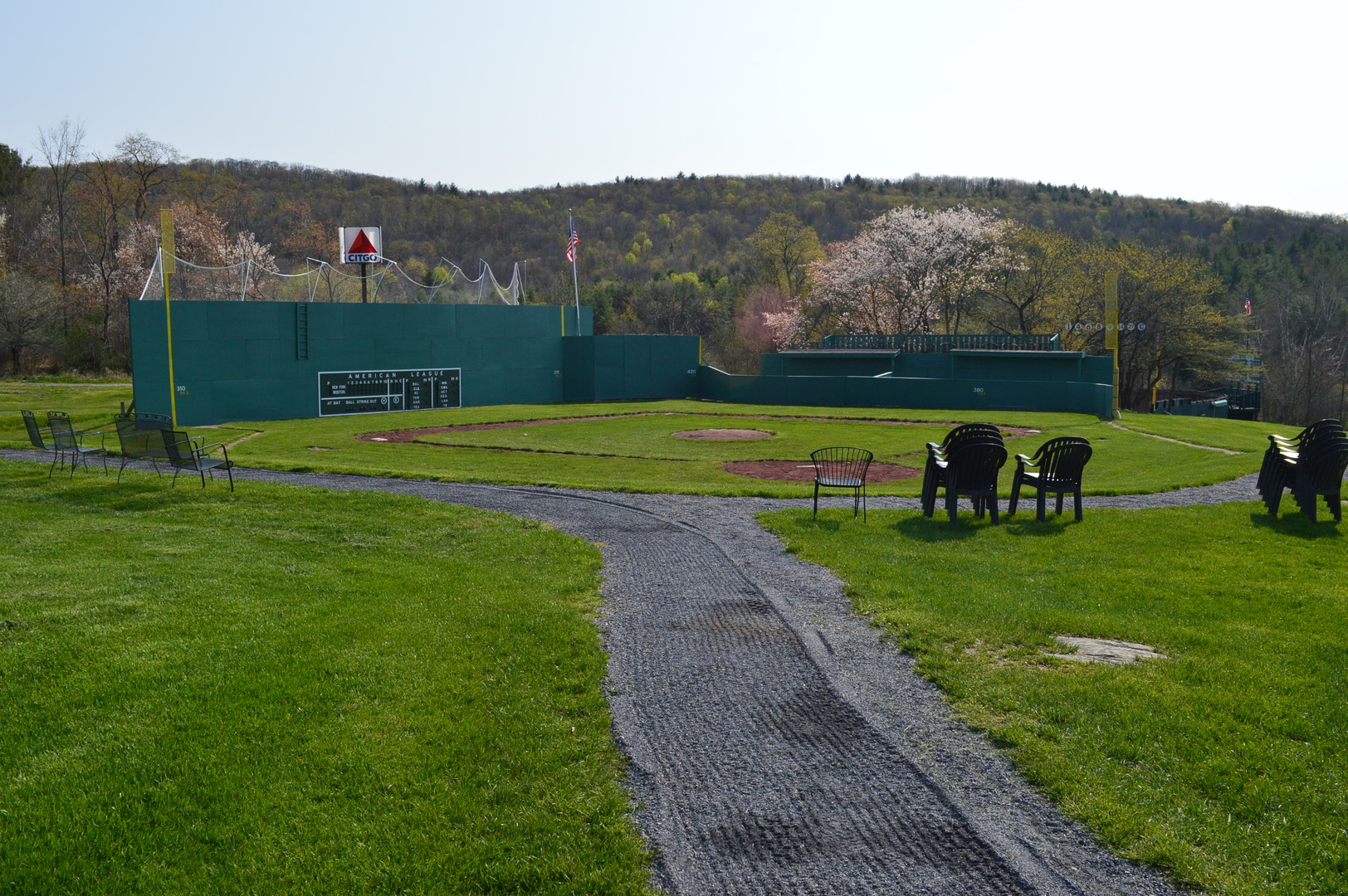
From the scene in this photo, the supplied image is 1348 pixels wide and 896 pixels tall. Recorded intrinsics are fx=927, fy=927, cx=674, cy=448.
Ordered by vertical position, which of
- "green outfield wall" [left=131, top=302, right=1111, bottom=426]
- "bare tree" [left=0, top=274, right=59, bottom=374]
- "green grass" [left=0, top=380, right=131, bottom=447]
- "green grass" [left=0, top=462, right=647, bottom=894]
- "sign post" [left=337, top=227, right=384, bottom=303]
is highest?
"sign post" [left=337, top=227, right=384, bottom=303]

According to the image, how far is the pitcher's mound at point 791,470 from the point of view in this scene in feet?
57.9

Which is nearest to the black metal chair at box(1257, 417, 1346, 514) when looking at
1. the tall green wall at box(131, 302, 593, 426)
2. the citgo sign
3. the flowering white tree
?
the tall green wall at box(131, 302, 593, 426)

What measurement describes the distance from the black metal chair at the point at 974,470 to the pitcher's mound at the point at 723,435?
14.2 meters

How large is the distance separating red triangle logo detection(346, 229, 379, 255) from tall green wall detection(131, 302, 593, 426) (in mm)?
2311

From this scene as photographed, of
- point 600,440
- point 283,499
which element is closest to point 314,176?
point 600,440

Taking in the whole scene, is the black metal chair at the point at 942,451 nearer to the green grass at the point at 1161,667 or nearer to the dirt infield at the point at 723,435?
the green grass at the point at 1161,667

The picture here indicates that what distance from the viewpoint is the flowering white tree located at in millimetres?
53281

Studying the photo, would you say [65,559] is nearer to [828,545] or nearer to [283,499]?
[283,499]

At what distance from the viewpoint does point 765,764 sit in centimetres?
507

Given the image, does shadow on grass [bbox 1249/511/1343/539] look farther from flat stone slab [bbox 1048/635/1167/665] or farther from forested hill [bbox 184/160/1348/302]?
forested hill [bbox 184/160/1348/302]

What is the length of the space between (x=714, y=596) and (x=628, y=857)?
4.52 meters

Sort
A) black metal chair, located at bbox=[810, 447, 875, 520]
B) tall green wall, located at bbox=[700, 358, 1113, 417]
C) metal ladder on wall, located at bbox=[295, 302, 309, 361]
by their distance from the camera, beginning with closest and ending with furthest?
black metal chair, located at bbox=[810, 447, 875, 520], metal ladder on wall, located at bbox=[295, 302, 309, 361], tall green wall, located at bbox=[700, 358, 1113, 417]

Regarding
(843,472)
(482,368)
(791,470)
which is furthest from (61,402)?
(843,472)

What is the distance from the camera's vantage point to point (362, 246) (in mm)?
35156
